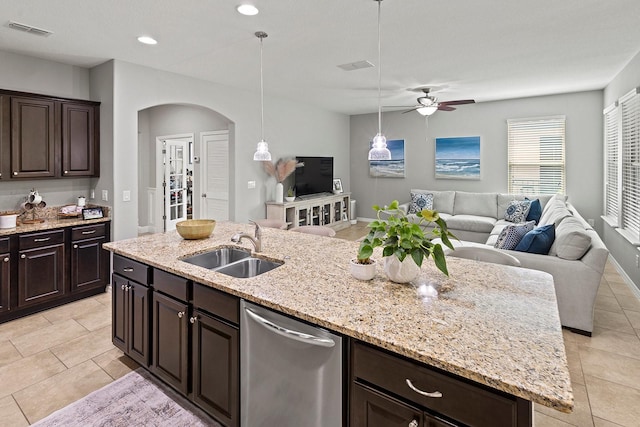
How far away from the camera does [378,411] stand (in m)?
1.30

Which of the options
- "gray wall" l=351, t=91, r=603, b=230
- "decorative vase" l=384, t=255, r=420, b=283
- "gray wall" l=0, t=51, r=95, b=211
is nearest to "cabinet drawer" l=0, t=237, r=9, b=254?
"gray wall" l=0, t=51, r=95, b=211

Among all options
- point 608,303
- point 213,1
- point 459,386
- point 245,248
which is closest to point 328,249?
point 245,248

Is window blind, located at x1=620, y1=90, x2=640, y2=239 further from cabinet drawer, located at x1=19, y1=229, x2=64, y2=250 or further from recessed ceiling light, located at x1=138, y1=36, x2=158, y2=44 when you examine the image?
cabinet drawer, located at x1=19, y1=229, x2=64, y2=250

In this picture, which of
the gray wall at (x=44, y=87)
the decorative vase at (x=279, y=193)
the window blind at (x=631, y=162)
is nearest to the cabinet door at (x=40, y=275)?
the gray wall at (x=44, y=87)

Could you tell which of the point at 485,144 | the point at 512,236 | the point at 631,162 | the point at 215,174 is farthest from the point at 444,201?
the point at 215,174

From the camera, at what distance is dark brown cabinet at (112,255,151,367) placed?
231 centimetres

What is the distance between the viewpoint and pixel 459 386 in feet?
3.65

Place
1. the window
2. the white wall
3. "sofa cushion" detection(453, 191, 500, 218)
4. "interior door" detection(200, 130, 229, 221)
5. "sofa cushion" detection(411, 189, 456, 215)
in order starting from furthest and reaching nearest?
1. "sofa cushion" detection(411, 189, 456, 215)
2. "sofa cushion" detection(453, 191, 500, 218)
3. the window
4. "interior door" detection(200, 130, 229, 221)
5. the white wall

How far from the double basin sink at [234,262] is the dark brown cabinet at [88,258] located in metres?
2.23

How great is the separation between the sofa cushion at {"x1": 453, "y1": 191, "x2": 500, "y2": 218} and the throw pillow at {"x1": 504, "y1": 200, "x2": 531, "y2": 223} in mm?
422

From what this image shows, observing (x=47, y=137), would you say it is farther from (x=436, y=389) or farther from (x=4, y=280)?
(x=436, y=389)

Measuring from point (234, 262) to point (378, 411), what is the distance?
4.70 ft

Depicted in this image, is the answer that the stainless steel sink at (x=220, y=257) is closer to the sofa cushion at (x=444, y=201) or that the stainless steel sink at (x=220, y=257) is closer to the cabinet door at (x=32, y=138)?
the cabinet door at (x=32, y=138)

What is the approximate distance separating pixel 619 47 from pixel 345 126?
219 inches
